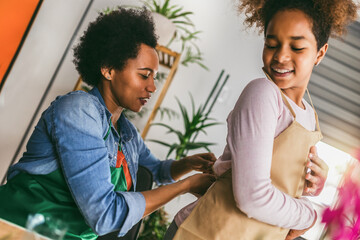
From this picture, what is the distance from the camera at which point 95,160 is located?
3.10ft

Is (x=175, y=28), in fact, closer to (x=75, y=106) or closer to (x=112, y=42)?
(x=112, y=42)

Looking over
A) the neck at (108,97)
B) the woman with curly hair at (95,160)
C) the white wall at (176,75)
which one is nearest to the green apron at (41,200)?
the woman with curly hair at (95,160)

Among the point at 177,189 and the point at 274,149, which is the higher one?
the point at 274,149

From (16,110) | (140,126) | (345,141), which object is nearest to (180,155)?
(140,126)

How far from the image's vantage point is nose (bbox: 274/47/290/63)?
804mm

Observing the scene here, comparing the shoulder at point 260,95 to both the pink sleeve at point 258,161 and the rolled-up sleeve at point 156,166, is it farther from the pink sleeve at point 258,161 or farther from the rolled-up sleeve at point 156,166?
the rolled-up sleeve at point 156,166

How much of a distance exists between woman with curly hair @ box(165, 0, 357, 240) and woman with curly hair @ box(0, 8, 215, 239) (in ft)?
0.76

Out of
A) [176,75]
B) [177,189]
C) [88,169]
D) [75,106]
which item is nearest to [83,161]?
[88,169]

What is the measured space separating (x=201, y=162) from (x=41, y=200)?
2.17 feet

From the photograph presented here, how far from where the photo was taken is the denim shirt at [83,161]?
921mm

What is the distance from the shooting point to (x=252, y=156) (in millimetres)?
674

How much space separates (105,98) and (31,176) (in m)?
0.41

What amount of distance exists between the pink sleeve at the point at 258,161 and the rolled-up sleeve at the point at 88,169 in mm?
421

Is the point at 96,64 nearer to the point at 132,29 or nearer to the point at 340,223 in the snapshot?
the point at 132,29
